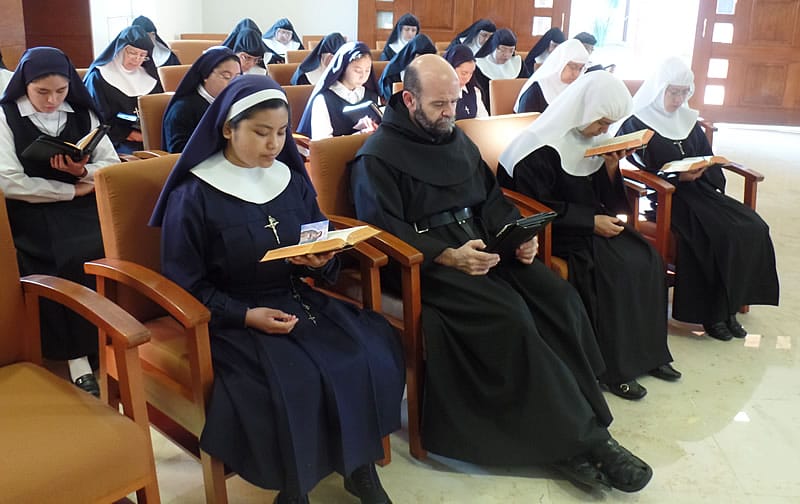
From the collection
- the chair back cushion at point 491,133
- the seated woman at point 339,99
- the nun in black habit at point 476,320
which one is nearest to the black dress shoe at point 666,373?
the nun in black habit at point 476,320

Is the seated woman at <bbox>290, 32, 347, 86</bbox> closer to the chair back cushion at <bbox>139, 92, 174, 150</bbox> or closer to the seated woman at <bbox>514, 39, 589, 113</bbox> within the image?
the seated woman at <bbox>514, 39, 589, 113</bbox>

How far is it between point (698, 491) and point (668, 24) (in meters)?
13.7

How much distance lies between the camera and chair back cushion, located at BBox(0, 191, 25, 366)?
6.41 feet

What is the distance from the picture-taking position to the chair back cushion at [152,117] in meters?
3.60

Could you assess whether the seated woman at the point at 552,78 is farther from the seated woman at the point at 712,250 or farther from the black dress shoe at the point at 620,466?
the black dress shoe at the point at 620,466

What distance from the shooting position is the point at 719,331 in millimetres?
3486

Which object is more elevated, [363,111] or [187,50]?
[187,50]

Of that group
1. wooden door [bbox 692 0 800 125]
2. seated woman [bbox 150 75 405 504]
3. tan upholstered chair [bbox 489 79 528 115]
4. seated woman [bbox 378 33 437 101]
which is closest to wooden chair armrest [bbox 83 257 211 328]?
seated woman [bbox 150 75 405 504]

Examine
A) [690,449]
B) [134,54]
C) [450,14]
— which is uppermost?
[450,14]

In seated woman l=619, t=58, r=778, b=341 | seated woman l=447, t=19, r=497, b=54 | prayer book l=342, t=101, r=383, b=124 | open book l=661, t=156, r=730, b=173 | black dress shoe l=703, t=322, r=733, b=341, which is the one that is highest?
seated woman l=447, t=19, r=497, b=54

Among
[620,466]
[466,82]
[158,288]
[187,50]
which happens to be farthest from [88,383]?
[187,50]

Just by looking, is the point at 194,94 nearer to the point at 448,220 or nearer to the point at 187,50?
the point at 448,220

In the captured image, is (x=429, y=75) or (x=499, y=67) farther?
(x=499, y=67)

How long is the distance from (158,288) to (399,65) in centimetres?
398
